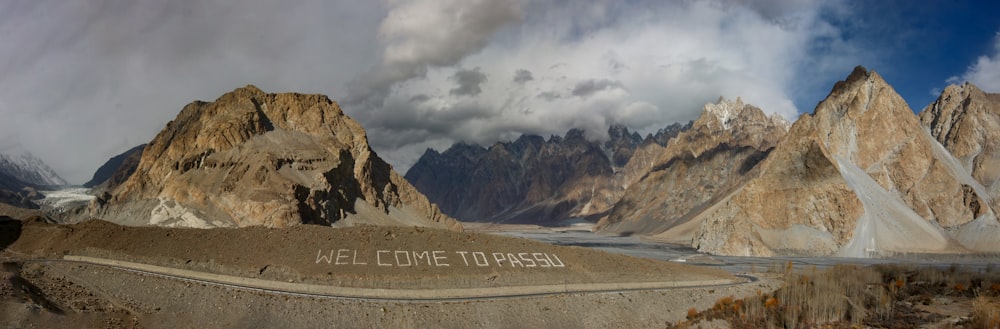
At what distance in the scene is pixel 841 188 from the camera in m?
121

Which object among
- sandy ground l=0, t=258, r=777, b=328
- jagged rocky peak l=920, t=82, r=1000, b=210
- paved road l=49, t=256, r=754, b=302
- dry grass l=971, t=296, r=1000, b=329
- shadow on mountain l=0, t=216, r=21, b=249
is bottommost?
A: sandy ground l=0, t=258, r=777, b=328

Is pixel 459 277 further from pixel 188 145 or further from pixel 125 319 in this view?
pixel 188 145

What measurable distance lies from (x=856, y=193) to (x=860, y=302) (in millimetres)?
99031

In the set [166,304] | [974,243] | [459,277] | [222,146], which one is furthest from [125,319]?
[974,243]

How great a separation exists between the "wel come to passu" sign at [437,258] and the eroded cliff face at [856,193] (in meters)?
79.8

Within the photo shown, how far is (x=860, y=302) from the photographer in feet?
119

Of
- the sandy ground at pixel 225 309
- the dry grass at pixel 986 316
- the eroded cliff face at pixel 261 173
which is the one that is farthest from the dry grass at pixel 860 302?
the eroded cliff face at pixel 261 173

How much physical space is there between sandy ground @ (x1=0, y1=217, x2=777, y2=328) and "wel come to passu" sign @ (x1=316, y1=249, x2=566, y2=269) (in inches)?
3.5

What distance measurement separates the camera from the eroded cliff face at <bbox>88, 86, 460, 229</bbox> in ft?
372

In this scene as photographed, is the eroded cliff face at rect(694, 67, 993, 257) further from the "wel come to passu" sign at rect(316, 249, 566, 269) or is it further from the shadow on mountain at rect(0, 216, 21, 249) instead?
the shadow on mountain at rect(0, 216, 21, 249)

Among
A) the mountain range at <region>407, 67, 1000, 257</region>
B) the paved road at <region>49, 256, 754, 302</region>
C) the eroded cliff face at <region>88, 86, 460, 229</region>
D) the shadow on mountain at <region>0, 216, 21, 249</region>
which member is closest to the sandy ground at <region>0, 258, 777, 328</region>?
the paved road at <region>49, 256, 754, 302</region>

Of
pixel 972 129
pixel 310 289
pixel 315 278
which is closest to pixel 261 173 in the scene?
pixel 315 278

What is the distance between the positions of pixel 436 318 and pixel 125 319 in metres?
16.0

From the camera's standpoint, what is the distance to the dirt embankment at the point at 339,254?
136 feet
